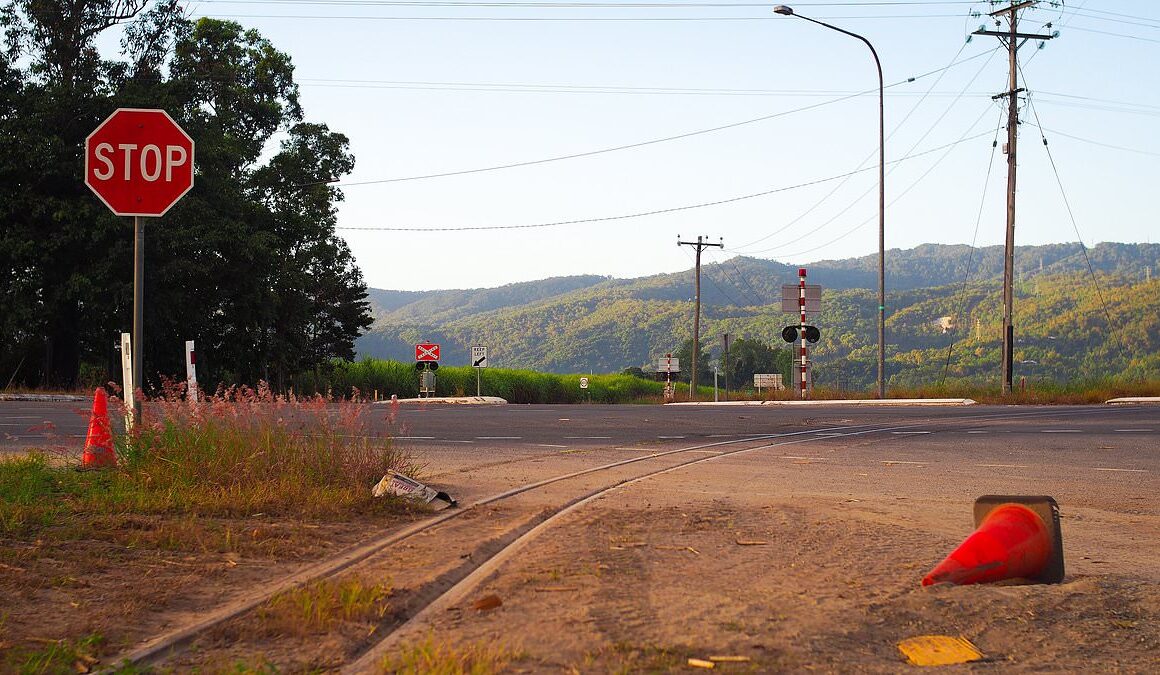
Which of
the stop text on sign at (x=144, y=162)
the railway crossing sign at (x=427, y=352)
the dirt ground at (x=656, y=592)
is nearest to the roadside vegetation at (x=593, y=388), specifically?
the stop text on sign at (x=144, y=162)

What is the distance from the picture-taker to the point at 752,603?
199 inches

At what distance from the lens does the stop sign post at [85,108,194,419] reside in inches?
399

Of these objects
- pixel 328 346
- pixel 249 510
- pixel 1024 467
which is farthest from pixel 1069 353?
pixel 249 510

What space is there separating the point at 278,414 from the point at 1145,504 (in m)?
7.67

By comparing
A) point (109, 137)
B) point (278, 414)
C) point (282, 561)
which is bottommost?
point (282, 561)

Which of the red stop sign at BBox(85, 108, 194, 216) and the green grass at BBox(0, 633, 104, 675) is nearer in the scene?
the green grass at BBox(0, 633, 104, 675)

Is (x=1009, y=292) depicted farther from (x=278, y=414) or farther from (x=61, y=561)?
(x=61, y=561)

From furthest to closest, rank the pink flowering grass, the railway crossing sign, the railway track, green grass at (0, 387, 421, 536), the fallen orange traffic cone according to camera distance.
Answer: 1. the railway crossing sign
2. the pink flowering grass
3. green grass at (0, 387, 421, 536)
4. the fallen orange traffic cone
5. the railway track

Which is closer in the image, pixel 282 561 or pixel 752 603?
pixel 752 603

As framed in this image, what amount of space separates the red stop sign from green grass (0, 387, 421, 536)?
2.04 metres

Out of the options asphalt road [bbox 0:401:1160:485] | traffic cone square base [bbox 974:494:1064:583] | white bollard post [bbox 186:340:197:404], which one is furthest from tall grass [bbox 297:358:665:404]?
traffic cone square base [bbox 974:494:1064:583]

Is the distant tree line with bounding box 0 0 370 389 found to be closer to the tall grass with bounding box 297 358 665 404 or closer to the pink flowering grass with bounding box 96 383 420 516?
the tall grass with bounding box 297 358 665 404

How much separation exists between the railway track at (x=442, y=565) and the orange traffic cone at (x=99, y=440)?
377 centimetres

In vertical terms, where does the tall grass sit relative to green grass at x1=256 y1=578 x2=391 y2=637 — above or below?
above
